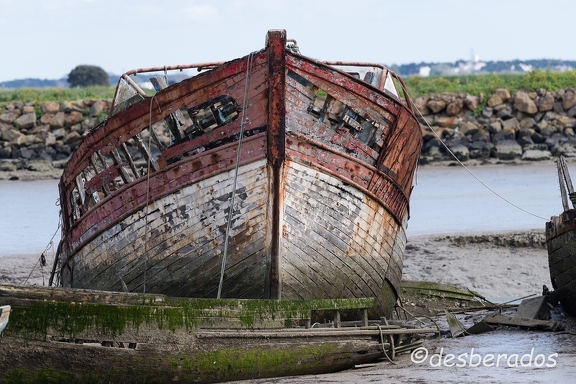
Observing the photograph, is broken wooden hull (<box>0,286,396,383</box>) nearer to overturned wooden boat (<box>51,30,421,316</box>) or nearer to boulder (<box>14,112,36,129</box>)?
overturned wooden boat (<box>51,30,421,316</box>)

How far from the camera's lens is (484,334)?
10.1 meters

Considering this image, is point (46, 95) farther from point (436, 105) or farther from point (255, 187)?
point (255, 187)

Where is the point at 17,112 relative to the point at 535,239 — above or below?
above

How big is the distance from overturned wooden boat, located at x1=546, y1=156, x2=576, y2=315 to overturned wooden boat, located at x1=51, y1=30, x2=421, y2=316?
1.94m

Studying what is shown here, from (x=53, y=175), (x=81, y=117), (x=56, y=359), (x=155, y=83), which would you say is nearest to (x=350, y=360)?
(x=56, y=359)

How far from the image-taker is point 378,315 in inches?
405

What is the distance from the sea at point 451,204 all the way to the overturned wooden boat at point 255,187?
17.6ft

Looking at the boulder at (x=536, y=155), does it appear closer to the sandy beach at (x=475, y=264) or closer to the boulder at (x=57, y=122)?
the sandy beach at (x=475, y=264)

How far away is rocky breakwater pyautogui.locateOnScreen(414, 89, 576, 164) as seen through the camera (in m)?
31.6

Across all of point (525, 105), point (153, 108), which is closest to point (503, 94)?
point (525, 105)

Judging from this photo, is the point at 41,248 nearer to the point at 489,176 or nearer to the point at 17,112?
the point at 489,176

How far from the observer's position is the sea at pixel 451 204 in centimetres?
1900

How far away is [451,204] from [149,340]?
16.5 m

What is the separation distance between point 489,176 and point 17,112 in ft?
Answer: 57.4
